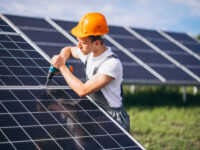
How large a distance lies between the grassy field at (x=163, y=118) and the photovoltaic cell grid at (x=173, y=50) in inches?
57.2

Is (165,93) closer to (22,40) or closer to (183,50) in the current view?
(183,50)

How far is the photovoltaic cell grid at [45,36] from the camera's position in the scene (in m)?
9.45

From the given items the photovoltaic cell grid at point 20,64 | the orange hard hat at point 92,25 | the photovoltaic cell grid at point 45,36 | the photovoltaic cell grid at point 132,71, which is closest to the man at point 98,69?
the orange hard hat at point 92,25

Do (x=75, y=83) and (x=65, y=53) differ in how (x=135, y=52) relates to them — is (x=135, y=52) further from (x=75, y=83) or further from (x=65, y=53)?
(x=75, y=83)

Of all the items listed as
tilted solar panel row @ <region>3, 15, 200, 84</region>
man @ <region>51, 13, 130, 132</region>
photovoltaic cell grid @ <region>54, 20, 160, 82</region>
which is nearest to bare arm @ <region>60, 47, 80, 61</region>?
man @ <region>51, 13, 130, 132</region>

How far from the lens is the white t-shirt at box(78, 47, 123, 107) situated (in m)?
4.55

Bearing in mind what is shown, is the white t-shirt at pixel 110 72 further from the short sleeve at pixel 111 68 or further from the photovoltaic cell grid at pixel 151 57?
the photovoltaic cell grid at pixel 151 57

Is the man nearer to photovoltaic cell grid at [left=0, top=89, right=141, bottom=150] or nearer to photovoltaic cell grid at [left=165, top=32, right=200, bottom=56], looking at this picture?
photovoltaic cell grid at [left=0, top=89, right=141, bottom=150]

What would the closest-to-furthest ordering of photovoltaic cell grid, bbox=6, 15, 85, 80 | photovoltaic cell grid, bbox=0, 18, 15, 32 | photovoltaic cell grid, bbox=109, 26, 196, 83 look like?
1. photovoltaic cell grid, bbox=0, 18, 15, 32
2. photovoltaic cell grid, bbox=6, 15, 85, 80
3. photovoltaic cell grid, bbox=109, 26, 196, 83

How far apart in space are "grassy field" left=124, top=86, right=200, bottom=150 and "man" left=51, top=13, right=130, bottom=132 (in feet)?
11.4

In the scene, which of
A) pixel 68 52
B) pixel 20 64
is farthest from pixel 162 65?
pixel 20 64

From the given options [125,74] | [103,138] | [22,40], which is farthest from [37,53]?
[125,74]

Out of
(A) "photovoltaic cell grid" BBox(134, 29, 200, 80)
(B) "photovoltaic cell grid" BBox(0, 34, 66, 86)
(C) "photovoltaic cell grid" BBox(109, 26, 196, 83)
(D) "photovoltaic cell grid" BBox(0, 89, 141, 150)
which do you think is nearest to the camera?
(D) "photovoltaic cell grid" BBox(0, 89, 141, 150)

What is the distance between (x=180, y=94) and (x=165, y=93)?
2.56ft
